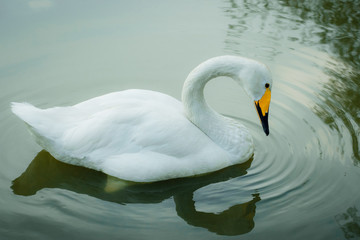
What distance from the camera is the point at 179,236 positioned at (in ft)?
16.5

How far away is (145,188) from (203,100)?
127 cm

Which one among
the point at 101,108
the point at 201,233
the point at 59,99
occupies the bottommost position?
the point at 201,233

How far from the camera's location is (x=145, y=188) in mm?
5719

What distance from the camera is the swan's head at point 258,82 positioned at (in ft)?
18.3

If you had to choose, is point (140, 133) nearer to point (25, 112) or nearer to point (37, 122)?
point (37, 122)

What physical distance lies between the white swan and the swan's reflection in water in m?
0.14

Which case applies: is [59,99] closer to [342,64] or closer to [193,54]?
[193,54]

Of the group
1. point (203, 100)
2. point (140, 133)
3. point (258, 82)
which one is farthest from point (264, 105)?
point (140, 133)

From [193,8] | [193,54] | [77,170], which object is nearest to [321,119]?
[193,54]

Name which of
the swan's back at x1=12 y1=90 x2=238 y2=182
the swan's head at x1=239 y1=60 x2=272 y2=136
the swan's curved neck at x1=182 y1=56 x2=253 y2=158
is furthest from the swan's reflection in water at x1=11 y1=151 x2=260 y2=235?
the swan's head at x1=239 y1=60 x2=272 y2=136

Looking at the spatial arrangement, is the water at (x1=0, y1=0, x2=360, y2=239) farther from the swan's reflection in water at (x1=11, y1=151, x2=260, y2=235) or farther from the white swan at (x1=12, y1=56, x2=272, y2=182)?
the white swan at (x1=12, y1=56, x2=272, y2=182)

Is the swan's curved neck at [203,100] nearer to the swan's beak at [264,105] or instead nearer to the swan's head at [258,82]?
the swan's head at [258,82]

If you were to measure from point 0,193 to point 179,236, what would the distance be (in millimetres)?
2138

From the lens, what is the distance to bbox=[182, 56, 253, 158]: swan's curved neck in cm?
571
